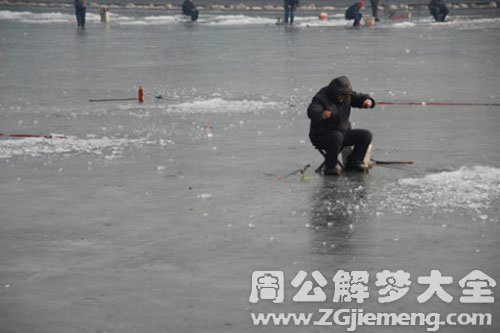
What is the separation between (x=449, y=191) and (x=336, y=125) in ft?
5.77

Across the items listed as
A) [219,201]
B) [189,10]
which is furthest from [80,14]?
[219,201]

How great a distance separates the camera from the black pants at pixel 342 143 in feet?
44.9

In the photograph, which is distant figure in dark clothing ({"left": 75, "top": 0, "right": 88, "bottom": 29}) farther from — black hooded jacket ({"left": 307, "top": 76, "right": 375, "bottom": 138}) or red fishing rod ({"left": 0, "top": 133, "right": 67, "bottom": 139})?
black hooded jacket ({"left": 307, "top": 76, "right": 375, "bottom": 138})

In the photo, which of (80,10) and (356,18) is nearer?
(356,18)

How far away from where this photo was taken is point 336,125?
13836 mm

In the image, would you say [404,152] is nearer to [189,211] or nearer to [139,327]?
[189,211]

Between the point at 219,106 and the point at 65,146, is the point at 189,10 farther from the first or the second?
the point at 65,146

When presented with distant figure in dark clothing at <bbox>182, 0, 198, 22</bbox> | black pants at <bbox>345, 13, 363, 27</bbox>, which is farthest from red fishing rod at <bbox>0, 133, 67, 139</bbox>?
distant figure in dark clothing at <bbox>182, 0, 198, 22</bbox>

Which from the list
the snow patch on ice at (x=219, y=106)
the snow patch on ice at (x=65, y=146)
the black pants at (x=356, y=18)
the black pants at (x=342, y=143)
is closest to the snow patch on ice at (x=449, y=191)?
the black pants at (x=342, y=143)

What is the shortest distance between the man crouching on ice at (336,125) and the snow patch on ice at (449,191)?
76 centimetres

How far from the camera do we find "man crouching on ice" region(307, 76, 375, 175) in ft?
44.7

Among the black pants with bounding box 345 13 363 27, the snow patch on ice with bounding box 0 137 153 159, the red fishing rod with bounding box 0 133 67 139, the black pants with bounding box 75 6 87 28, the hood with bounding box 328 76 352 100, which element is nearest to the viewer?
the hood with bounding box 328 76 352 100

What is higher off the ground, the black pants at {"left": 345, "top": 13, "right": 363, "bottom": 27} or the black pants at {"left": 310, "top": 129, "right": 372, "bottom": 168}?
the black pants at {"left": 310, "top": 129, "right": 372, "bottom": 168}

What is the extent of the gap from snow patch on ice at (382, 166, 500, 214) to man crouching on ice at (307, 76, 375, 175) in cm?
76
